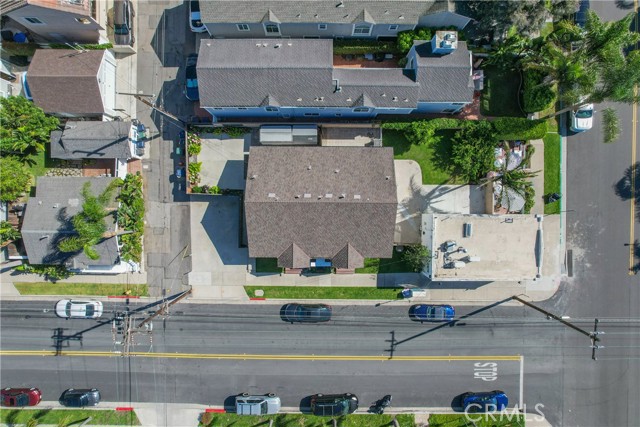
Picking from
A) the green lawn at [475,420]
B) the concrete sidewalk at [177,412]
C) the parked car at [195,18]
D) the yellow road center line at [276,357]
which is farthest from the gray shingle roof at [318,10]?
the green lawn at [475,420]

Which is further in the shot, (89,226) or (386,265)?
(386,265)

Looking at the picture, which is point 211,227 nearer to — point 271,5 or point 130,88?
point 130,88

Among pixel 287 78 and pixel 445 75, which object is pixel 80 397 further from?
pixel 445 75

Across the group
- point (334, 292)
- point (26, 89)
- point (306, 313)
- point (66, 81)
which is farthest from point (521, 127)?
point (26, 89)

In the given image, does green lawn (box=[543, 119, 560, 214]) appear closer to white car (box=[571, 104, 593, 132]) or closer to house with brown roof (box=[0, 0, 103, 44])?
white car (box=[571, 104, 593, 132])

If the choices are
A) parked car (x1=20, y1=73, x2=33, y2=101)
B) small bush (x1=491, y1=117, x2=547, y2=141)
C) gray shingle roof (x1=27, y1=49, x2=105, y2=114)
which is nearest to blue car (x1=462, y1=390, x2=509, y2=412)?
small bush (x1=491, y1=117, x2=547, y2=141)

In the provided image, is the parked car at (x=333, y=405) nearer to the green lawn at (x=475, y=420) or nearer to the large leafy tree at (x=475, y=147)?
the green lawn at (x=475, y=420)
